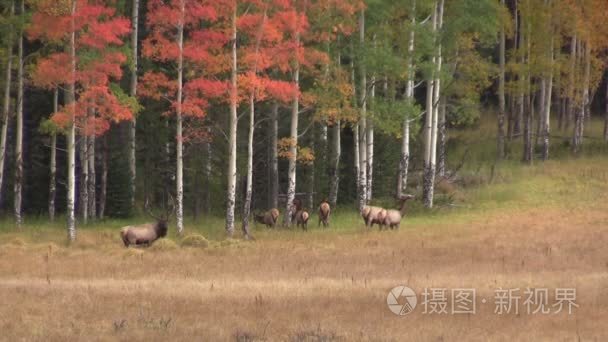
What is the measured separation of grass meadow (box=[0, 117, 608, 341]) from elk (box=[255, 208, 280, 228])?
12.6 inches

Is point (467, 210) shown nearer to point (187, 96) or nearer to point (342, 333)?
point (187, 96)

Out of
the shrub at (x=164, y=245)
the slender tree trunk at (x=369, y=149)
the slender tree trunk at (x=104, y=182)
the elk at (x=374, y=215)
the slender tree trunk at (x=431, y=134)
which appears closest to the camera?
the shrub at (x=164, y=245)

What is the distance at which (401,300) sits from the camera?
16.8m

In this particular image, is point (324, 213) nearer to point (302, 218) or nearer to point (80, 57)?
point (302, 218)

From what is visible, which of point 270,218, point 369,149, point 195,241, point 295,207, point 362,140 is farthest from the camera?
point 369,149

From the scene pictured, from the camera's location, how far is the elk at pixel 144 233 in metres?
26.1

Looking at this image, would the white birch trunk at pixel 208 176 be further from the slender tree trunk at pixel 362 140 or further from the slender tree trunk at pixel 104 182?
the slender tree trunk at pixel 362 140

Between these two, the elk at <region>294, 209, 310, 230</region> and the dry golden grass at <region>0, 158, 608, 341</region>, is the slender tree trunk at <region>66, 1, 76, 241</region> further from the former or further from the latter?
the elk at <region>294, 209, 310, 230</region>

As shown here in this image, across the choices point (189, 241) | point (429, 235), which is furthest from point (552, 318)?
point (189, 241)

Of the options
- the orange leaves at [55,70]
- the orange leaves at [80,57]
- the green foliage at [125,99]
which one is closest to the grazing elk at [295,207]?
the green foliage at [125,99]

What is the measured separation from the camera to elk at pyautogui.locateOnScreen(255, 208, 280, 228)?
30905 mm

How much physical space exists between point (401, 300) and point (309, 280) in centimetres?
320

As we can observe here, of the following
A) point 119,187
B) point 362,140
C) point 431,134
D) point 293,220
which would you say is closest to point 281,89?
Result: point 362,140

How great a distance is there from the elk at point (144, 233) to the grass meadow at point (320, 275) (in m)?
0.37
